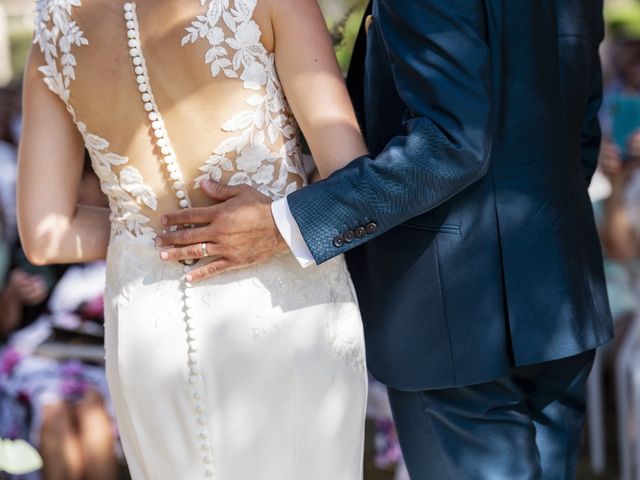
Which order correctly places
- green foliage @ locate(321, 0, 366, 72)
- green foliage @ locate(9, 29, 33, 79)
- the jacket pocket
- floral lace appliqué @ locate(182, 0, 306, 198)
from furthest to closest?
green foliage @ locate(9, 29, 33, 79), green foliage @ locate(321, 0, 366, 72), the jacket pocket, floral lace appliqué @ locate(182, 0, 306, 198)

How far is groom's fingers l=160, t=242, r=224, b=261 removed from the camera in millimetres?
1961

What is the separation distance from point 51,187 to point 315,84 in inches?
24.3

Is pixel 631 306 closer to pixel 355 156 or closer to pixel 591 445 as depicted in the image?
pixel 591 445

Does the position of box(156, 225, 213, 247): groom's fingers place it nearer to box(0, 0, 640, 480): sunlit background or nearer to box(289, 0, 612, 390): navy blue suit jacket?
box(289, 0, 612, 390): navy blue suit jacket

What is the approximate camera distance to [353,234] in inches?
77.8

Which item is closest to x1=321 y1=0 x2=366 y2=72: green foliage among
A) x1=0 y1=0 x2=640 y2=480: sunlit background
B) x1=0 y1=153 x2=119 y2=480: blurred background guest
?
x1=0 y1=0 x2=640 y2=480: sunlit background

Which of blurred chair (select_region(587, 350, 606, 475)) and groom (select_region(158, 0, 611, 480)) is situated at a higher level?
groom (select_region(158, 0, 611, 480))

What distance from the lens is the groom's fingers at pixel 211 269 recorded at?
1979mm

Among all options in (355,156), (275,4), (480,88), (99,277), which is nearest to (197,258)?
(355,156)

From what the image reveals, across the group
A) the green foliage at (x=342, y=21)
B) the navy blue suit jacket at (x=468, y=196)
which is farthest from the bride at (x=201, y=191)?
the green foliage at (x=342, y=21)

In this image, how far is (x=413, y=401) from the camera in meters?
2.28

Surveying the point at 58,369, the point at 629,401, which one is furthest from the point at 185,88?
the point at 629,401

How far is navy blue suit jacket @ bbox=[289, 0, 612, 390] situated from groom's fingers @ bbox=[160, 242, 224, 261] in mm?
170

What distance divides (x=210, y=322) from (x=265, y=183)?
Answer: 0.28 meters
